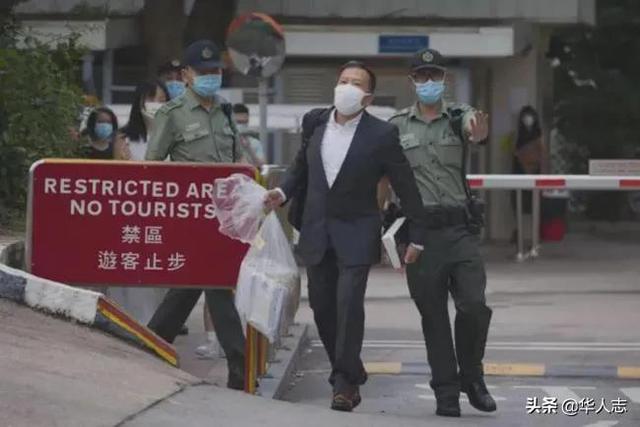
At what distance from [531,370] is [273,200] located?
3157 mm

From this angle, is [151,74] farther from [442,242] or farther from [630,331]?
[442,242]

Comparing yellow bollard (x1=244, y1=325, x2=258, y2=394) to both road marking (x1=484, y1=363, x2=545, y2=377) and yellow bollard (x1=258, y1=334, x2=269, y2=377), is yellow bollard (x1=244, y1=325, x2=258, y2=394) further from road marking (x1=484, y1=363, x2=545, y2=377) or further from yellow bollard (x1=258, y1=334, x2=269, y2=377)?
road marking (x1=484, y1=363, x2=545, y2=377)

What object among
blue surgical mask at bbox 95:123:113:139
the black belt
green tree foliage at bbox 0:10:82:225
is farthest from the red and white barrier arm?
the black belt

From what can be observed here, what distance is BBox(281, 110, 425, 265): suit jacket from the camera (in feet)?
32.9

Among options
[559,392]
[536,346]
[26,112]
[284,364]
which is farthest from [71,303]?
[536,346]

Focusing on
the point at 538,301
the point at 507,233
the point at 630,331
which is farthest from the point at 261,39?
the point at 507,233

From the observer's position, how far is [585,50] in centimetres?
2959

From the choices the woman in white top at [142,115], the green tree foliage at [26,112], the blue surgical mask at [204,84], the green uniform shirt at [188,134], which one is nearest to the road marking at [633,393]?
the green uniform shirt at [188,134]

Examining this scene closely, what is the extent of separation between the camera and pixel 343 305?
9992 mm

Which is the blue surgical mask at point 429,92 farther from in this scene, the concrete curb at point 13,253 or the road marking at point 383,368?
the road marking at point 383,368

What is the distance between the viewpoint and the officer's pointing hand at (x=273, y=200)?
396 inches

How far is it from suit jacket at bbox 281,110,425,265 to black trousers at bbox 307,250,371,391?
7 centimetres

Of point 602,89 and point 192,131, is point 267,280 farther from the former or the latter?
point 602,89

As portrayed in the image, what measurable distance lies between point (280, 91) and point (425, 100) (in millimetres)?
15761
